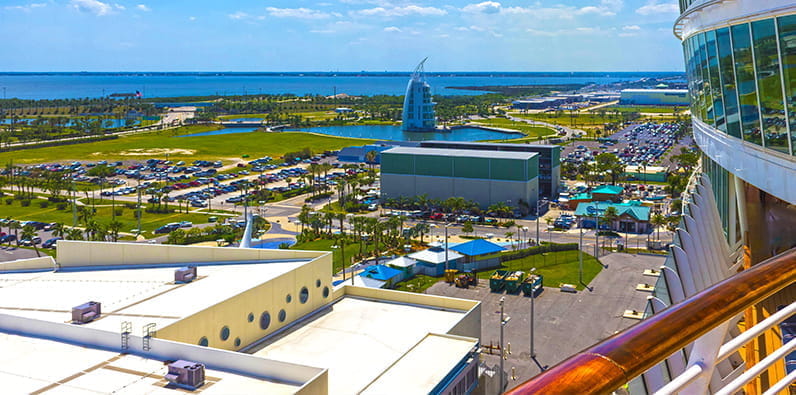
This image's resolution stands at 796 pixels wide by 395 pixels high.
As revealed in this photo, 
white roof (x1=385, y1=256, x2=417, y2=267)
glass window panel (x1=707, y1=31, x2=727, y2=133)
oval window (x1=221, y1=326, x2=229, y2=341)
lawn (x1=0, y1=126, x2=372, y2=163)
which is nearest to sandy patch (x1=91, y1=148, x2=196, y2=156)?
lawn (x1=0, y1=126, x2=372, y2=163)

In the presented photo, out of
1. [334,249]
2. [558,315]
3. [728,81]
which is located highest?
[728,81]

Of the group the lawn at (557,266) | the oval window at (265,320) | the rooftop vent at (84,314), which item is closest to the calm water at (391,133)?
the lawn at (557,266)

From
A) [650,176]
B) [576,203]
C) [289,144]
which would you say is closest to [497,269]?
[576,203]

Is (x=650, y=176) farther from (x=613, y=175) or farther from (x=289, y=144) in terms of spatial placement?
(x=289, y=144)

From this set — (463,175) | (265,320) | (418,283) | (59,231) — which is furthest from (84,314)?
(463,175)

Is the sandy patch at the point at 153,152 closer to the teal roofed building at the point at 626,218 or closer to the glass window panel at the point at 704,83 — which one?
the teal roofed building at the point at 626,218

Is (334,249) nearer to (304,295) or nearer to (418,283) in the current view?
(418,283)
